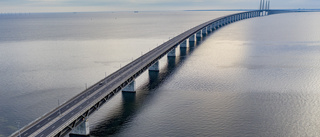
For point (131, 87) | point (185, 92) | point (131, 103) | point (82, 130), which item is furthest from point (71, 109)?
point (185, 92)

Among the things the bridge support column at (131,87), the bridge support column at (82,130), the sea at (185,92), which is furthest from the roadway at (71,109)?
the sea at (185,92)

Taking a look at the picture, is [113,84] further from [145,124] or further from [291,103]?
[291,103]

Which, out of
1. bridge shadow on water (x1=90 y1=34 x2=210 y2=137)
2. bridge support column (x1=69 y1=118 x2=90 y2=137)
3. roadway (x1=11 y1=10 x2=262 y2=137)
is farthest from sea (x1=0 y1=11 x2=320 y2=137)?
roadway (x1=11 y1=10 x2=262 y2=137)

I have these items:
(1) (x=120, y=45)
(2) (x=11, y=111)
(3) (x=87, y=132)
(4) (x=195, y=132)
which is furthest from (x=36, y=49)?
(4) (x=195, y=132)

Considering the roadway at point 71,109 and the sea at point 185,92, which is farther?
the sea at point 185,92

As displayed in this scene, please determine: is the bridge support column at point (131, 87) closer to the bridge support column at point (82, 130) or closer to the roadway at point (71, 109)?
the roadway at point (71, 109)

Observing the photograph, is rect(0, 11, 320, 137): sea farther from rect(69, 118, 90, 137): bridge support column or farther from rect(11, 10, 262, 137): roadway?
rect(11, 10, 262, 137): roadway
